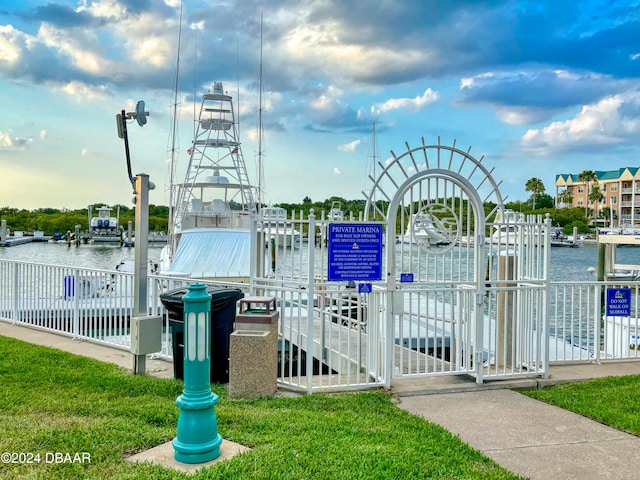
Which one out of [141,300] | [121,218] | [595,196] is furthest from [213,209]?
[595,196]

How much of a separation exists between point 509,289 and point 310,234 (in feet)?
9.80

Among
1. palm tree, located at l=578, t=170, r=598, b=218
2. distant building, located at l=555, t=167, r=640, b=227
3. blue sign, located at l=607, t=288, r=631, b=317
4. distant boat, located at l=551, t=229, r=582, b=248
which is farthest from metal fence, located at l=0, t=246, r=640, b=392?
palm tree, located at l=578, t=170, r=598, b=218

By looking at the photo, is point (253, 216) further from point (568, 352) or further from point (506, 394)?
point (568, 352)

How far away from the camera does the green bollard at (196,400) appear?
375cm

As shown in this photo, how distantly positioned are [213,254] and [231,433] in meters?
14.1

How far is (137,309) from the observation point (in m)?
6.58

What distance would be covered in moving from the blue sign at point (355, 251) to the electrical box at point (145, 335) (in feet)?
8.12

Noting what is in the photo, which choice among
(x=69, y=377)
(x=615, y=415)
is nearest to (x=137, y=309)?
(x=69, y=377)

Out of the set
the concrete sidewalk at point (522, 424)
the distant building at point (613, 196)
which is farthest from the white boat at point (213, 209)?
the distant building at point (613, 196)

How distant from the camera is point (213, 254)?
59.3 ft

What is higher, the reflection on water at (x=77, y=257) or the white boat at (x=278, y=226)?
the white boat at (x=278, y=226)

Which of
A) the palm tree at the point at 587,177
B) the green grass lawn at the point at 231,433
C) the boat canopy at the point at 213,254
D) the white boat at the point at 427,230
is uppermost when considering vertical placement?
the palm tree at the point at 587,177

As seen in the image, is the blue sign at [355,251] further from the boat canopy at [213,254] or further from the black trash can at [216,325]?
the boat canopy at [213,254]

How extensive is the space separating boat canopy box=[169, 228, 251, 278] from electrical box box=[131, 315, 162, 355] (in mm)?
10891
